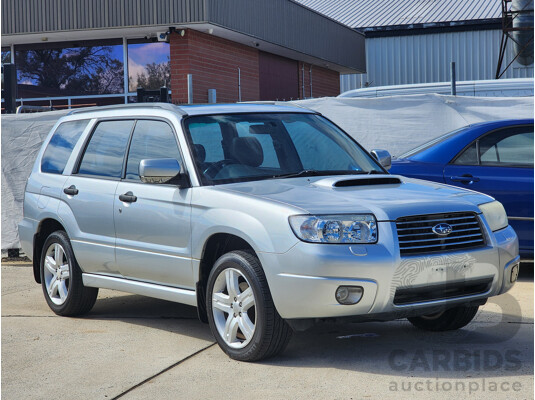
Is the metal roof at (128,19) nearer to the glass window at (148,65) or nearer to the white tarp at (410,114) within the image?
the glass window at (148,65)

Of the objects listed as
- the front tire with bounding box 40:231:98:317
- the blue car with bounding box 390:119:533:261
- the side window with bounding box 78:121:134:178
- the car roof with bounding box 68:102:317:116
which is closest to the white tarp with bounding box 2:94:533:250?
the blue car with bounding box 390:119:533:261

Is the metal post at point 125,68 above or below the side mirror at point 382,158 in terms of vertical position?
above

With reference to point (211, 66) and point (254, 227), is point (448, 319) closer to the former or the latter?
point (254, 227)

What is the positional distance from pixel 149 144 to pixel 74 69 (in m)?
13.6

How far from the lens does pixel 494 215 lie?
19.6ft

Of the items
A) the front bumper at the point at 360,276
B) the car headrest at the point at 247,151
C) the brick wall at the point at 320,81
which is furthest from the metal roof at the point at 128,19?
the front bumper at the point at 360,276

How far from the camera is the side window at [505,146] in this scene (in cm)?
885

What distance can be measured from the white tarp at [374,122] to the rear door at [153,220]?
4.86 metres

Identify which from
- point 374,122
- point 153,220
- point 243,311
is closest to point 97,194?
point 153,220

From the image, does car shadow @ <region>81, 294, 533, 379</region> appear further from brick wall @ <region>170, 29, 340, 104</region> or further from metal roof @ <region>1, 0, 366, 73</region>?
brick wall @ <region>170, 29, 340, 104</region>

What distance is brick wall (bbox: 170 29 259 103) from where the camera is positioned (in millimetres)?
18516

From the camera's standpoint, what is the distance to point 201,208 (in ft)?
19.7

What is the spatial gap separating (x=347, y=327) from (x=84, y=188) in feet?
7.97

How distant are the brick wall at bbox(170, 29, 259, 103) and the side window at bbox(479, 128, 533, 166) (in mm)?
10347
